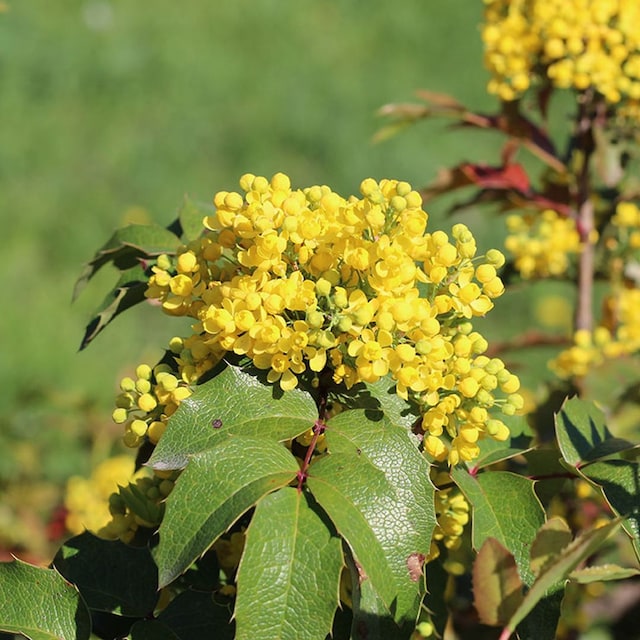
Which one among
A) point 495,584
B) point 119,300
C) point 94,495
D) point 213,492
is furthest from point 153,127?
point 495,584

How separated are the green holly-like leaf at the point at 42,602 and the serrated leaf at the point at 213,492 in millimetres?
209

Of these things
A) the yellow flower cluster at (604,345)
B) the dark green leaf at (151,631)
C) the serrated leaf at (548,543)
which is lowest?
the dark green leaf at (151,631)

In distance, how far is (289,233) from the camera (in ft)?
3.21

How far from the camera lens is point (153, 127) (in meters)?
4.89

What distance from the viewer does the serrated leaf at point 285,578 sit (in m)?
0.85

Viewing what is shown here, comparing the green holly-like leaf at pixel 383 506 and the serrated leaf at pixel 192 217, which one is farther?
A: the serrated leaf at pixel 192 217

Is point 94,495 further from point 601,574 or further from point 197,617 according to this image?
point 601,574

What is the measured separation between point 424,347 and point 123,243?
1.54 feet

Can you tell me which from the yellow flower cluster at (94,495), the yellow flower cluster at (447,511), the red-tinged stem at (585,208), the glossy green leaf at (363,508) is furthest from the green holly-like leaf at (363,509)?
the yellow flower cluster at (94,495)

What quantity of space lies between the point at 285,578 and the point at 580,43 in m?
1.35

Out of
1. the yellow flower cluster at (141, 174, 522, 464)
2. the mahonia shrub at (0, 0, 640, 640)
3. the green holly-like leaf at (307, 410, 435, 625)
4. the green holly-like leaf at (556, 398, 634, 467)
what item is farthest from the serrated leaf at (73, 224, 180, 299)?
the green holly-like leaf at (556, 398, 634, 467)

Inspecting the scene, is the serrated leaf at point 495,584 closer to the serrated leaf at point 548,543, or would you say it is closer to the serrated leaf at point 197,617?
the serrated leaf at point 548,543

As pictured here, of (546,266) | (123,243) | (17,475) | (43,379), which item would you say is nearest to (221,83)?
(43,379)

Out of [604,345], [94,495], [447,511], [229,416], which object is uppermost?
[604,345]
